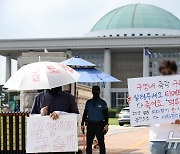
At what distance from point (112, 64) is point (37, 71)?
9256 cm

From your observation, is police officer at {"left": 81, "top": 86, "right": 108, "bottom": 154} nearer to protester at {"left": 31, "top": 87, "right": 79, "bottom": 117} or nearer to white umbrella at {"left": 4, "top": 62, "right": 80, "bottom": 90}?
white umbrella at {"left": 4, "top": 62, "right": 80, "bottom": 90}

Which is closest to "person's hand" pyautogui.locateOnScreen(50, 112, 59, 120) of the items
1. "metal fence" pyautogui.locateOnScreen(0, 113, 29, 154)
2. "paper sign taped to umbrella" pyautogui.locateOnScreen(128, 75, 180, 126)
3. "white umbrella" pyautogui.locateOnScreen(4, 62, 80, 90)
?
"white umbrella" pyautogui.locateOnScreen(4, 62, 80, 90)

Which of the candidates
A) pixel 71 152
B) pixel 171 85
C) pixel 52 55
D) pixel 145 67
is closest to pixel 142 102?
pixel 171 85

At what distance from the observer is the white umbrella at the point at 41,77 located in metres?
7.03

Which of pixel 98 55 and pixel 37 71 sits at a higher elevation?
pixel 98 55

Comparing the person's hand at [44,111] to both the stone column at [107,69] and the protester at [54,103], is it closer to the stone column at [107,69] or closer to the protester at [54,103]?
the protester at [54,103]

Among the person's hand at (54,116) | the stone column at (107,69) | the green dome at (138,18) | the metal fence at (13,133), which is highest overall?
the green dome at (138,18)

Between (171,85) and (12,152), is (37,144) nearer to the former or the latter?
(171,85)

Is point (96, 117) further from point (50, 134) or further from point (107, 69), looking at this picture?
point (107, 69)

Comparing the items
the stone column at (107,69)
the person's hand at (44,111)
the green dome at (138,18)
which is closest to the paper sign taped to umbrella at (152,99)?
the person's hand at (44,111)

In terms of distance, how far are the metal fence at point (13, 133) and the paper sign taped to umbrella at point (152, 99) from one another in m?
4.26

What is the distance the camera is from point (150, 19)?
360 feet

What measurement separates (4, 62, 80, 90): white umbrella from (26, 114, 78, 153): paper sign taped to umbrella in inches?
18.8

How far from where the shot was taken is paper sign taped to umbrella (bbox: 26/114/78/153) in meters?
6.81
